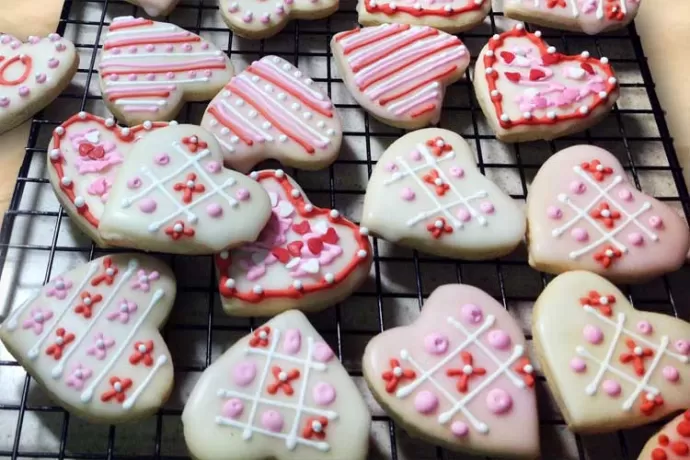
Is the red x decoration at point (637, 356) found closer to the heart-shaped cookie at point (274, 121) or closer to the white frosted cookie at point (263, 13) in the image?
the heart-shaped cookie at point (274, 121)

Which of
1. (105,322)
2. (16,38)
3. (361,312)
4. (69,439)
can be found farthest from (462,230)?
(16,38)

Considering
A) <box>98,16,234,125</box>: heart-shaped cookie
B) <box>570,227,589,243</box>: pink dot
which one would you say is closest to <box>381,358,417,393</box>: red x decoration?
<box>570,227,589,243</box>: pink dot

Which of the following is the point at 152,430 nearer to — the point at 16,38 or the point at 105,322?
the point at 105,322

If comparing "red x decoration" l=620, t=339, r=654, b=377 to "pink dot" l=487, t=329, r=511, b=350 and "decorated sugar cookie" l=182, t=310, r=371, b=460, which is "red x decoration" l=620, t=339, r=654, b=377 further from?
"decorated sugar cookie" l=182, t=310, r=371, b=460

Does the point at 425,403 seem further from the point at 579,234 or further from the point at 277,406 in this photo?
the point at 579,234

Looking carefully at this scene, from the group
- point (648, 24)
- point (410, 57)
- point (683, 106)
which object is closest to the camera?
point (410, 57)

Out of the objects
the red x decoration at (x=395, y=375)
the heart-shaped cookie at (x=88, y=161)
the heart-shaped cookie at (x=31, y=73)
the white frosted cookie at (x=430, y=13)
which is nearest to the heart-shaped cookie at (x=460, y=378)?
the red x decoration at (x=395, y=375)

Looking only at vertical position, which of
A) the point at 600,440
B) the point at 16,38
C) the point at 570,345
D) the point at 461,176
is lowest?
the point at 600,440
